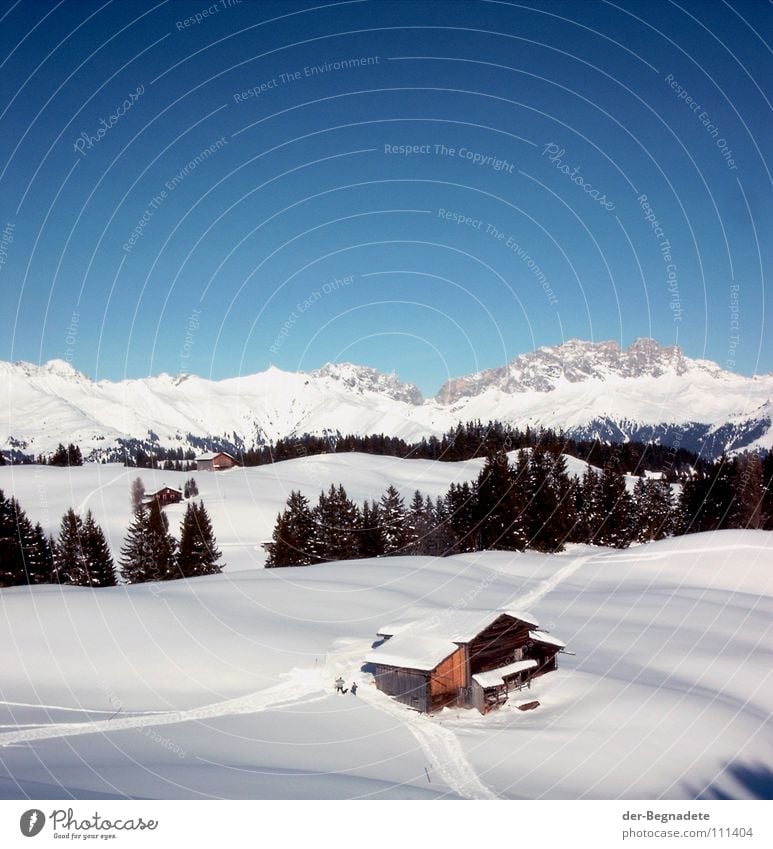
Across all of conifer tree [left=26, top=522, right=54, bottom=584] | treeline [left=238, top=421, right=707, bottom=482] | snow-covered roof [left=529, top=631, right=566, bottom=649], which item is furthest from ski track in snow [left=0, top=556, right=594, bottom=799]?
treeline [left=238, top=421, right=707, bottom=482]

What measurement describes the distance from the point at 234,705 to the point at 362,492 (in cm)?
6442

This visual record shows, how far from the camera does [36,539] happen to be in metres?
45.4

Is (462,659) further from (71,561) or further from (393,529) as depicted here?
(393,529)

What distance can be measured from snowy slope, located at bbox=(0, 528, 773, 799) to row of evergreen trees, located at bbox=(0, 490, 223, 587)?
9545 millimetres

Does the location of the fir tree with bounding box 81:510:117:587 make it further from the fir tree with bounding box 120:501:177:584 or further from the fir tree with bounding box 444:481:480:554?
the fir tree with bounding box 444:481:480:554

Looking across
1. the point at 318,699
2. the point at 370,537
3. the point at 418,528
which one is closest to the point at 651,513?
the point at 418,528

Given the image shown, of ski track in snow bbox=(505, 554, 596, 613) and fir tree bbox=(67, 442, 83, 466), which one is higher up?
fir tree bbox=(67, 442, 83, 466)

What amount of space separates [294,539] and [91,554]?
16318 millimetres

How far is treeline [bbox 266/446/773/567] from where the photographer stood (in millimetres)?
55938
